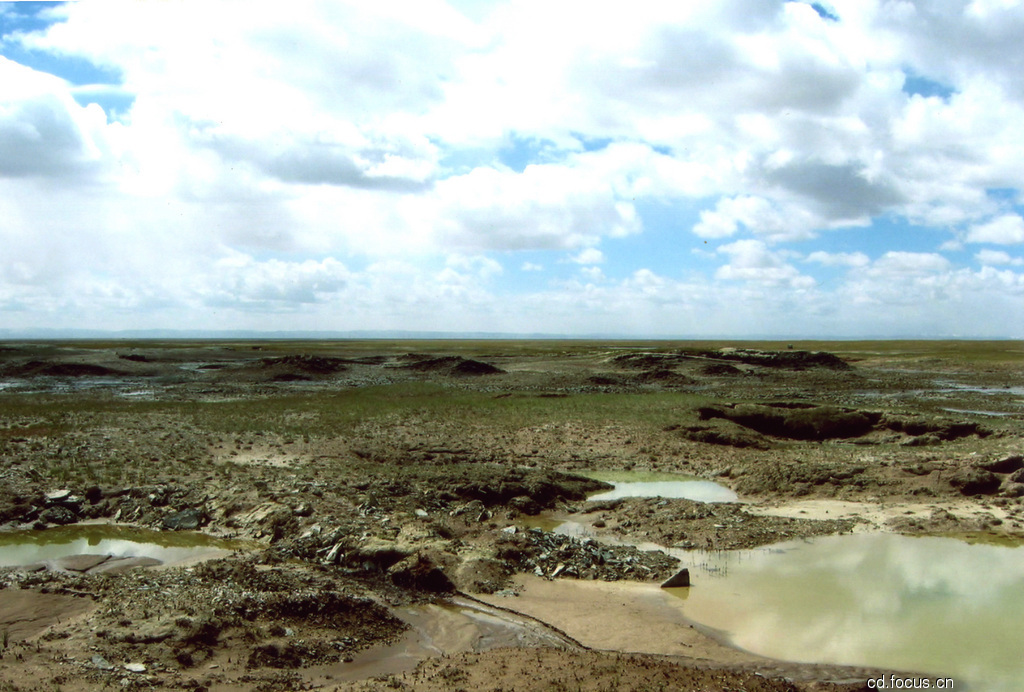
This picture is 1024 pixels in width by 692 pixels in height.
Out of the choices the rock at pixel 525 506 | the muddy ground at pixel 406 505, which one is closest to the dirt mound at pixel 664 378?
the muddy ground at pixel 406 505

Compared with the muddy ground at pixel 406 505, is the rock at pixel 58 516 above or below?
below

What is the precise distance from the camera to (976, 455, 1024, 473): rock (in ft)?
58.5

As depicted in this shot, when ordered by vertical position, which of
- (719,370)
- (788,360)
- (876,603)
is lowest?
(876,603)

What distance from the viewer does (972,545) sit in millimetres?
14102

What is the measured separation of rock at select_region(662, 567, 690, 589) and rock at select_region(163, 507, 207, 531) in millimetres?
10287

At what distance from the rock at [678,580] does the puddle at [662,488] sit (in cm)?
569

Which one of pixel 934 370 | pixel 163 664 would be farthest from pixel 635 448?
pixel 934 370

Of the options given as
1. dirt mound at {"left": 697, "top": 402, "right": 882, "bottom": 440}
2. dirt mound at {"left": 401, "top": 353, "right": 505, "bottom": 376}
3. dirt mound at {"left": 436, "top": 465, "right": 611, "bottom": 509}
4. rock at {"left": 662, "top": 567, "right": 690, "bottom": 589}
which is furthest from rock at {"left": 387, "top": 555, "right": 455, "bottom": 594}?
dirt mound at {"left": 401, "top": 353, "right": 505, "bottom": 376}

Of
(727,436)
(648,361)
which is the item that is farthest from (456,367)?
(727,436)

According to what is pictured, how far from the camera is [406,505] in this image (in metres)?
15.3

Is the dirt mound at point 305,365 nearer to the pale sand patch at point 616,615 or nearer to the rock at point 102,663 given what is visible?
the pale sand patch at point 616,615

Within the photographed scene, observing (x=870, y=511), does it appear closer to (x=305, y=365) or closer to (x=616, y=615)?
(x=616, y=615)

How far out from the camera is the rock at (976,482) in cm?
1686

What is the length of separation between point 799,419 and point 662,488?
433 inches
